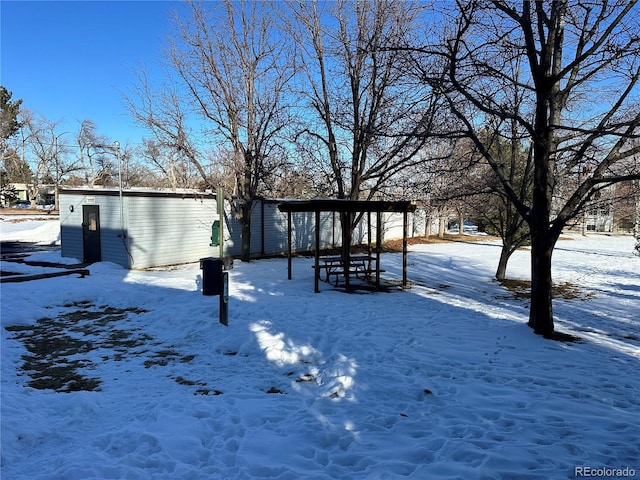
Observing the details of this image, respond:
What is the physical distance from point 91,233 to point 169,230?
2.53 meters

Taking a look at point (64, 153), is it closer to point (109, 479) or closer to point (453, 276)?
point (453, 276)

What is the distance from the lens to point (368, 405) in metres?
4.13

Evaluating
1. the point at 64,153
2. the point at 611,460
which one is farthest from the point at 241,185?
the point at 64,153

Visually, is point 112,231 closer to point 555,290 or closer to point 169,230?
point 169,230

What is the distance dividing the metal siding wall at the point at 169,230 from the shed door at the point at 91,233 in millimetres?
1538

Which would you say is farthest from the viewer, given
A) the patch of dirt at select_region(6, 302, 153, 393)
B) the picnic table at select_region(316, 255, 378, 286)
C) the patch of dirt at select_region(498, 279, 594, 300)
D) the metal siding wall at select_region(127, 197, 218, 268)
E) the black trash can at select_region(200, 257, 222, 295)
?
the metal siding wall at select_region(127, 197, 218, 268)

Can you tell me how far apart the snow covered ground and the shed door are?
4391mm

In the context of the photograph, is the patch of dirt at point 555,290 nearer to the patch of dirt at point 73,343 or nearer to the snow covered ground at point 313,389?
the snow covered ground at point 313,389

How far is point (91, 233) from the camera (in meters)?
13.8

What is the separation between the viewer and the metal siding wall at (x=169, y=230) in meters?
13.3

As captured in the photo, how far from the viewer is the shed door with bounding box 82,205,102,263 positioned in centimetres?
1372

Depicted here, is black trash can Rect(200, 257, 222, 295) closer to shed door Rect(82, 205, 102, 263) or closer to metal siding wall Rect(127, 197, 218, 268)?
metal siding wall Rect(127, 197, 218, 268)

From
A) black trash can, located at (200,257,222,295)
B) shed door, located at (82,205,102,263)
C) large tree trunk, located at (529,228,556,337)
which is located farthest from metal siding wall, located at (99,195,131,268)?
large tree trunk, located at (529,228,556,337)

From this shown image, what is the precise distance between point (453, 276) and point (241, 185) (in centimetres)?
848
